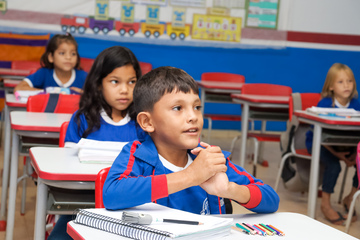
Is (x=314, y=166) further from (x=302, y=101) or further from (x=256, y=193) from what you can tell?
(x=256, y=193)

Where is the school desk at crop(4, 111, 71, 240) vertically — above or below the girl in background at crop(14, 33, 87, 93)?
below

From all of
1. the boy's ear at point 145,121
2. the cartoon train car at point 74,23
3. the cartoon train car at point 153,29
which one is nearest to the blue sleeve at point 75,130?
the boy's ear at point 145,121

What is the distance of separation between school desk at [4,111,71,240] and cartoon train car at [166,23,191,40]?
163 inches

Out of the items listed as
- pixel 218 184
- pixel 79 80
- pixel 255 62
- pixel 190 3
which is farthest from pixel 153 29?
pixel 218 184

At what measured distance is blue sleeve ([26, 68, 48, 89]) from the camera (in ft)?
13.6

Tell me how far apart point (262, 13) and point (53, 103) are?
4.63 metres

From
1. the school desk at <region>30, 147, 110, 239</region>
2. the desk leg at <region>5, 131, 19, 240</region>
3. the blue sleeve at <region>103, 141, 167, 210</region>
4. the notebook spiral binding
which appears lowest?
the desk leg at <region>5, 131, 19, 240</region>

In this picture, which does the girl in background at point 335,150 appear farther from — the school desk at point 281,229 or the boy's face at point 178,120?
the boy's face at point 178,120

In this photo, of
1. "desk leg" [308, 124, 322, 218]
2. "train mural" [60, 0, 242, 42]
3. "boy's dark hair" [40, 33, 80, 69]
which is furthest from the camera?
"train mural" [60, 0, 242, 42]

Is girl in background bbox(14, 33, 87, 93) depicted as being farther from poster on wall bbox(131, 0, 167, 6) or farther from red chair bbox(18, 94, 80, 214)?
poster on wall bbox(131, 0, 167, 6)

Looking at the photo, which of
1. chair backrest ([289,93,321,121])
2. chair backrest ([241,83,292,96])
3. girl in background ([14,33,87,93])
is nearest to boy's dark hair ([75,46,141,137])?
girl in background ([14,33,87,93])

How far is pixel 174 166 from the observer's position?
144 centimetres

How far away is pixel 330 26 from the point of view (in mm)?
7309

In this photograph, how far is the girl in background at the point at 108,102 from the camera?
2.31 metres
